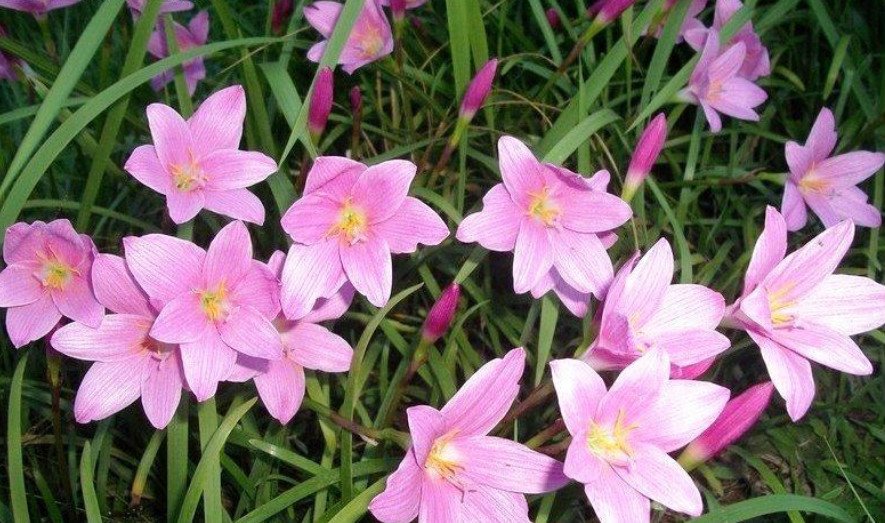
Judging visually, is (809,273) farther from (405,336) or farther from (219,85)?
(219,85)

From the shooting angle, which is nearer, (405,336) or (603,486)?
(603,486)

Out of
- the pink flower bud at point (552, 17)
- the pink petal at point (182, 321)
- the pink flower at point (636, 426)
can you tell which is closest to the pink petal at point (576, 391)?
the pink flower at point (636, 426)

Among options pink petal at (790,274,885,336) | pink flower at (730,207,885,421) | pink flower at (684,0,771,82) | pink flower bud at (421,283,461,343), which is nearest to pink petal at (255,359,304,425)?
pink flower bud at (421,283,461,343)

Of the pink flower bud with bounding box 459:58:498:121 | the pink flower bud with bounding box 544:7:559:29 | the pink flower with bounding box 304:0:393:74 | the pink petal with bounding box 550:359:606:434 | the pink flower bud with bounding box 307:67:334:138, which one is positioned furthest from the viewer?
the pink flower bud with bounding box 544:7:559:29

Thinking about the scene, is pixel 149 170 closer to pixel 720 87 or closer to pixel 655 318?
pixel 655 318

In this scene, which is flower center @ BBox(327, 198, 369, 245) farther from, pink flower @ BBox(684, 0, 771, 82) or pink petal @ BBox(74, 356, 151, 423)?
pink flower @ BBox(684, 0, 771, 82)

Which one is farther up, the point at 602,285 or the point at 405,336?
the point at 602,285

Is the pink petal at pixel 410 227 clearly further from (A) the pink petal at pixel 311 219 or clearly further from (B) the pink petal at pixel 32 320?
(B) the pink petal at pixel 32 320

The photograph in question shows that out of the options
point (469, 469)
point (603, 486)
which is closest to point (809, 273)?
point (603, 486)
